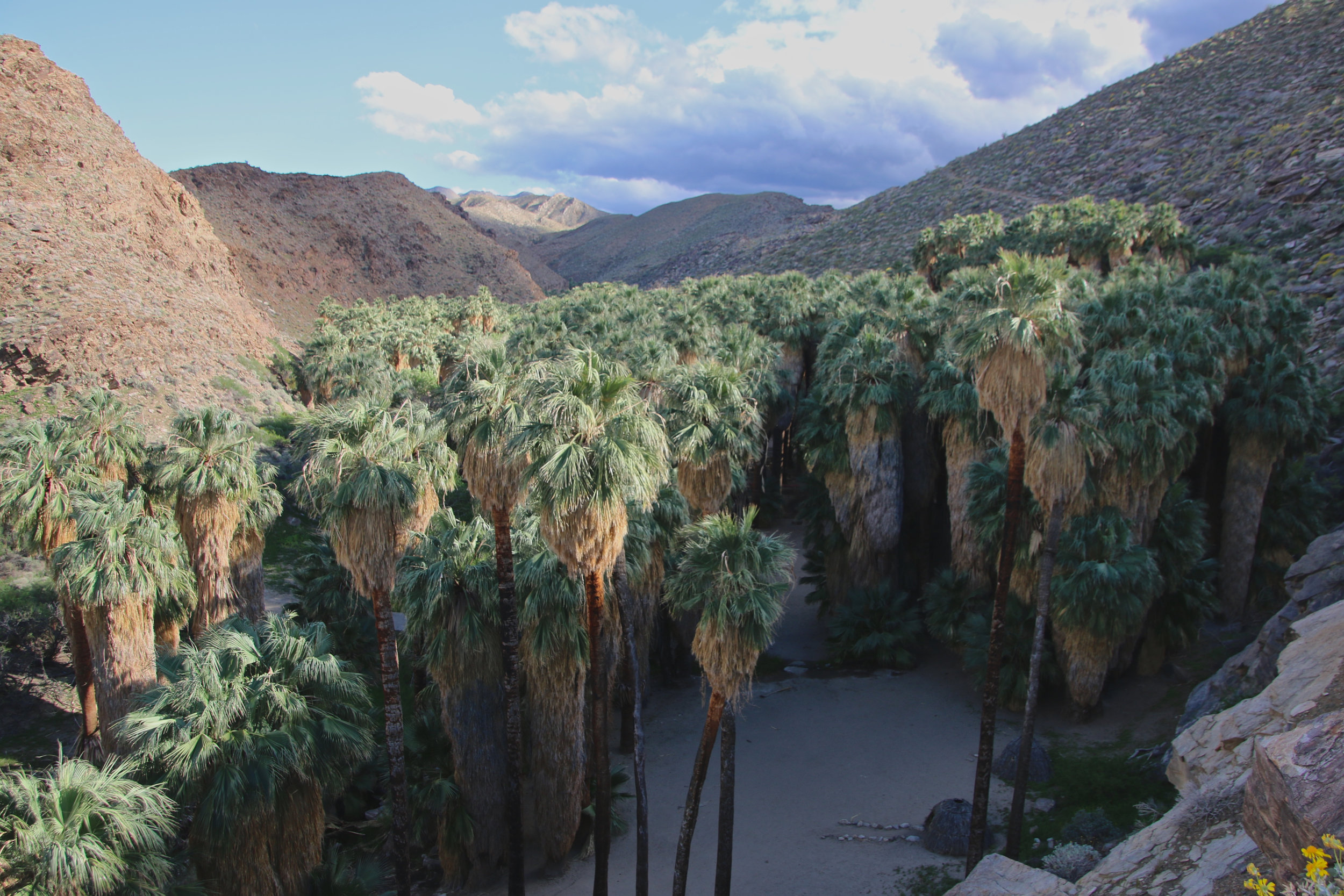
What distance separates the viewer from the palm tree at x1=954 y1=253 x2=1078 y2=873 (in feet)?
43.0

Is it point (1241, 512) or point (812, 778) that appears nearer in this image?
point (812, 778)

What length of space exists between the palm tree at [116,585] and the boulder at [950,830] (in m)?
17.4

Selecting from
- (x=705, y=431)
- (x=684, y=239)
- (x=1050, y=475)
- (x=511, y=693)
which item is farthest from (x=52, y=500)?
(x=684, y=239)

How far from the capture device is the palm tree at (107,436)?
20.0 m

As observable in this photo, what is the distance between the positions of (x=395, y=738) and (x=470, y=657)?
2.19 metres

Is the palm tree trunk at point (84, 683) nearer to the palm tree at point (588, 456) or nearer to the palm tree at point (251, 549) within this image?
the palm tree at point (251, 549)

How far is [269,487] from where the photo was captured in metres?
22.9

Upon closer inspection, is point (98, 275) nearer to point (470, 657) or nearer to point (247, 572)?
point (247, 572)

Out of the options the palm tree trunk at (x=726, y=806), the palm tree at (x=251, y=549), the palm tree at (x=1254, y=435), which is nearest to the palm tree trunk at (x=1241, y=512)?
the palm tree at (x=1254, y=435)

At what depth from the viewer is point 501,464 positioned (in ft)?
43.1

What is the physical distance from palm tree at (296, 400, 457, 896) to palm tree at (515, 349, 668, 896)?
95.5 inches

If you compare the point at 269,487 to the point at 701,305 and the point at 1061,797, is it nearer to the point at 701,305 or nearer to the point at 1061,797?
the point at 1061,797

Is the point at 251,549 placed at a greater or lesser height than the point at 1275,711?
greater

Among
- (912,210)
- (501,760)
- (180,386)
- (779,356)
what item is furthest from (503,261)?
(501,760)
